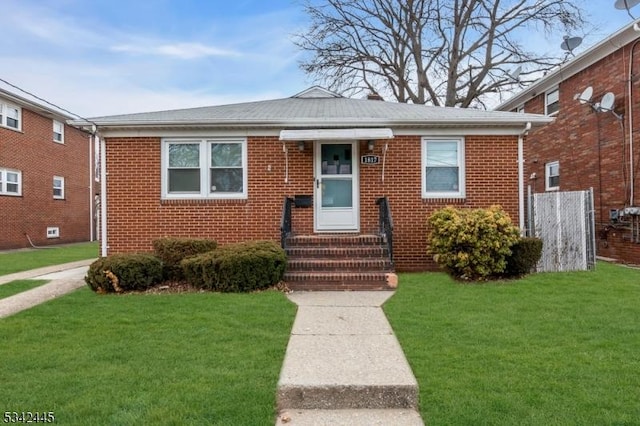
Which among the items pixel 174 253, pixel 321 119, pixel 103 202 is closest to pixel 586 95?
pixel 321 119

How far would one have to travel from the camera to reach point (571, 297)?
22.4ft

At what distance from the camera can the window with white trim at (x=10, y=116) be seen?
1816 centimetres

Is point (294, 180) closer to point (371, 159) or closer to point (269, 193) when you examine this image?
point (269, 193)

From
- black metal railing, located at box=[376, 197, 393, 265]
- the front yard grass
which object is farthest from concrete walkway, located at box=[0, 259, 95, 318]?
black metal railing, located at box=[376, 197, 393, 265]

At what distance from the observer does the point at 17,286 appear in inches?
331

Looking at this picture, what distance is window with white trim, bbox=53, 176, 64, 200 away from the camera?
858 inches

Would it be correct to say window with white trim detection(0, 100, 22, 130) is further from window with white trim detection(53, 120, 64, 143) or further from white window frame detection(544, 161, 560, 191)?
white window frame detection(544, 161, 560, 191)

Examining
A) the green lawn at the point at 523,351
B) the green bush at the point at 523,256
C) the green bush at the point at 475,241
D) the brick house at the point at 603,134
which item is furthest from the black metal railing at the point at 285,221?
the brick house at the point at 603,134

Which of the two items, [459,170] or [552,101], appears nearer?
[459,170]

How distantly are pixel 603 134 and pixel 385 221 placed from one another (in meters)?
8.59

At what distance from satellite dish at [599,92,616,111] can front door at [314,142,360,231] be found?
7857 mm

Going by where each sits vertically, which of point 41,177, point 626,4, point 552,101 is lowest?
point 41,177

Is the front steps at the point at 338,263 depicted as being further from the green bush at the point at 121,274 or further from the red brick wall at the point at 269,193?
the green bush at the point at 121,274

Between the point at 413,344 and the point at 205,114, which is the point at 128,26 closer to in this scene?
the point at 205,114
